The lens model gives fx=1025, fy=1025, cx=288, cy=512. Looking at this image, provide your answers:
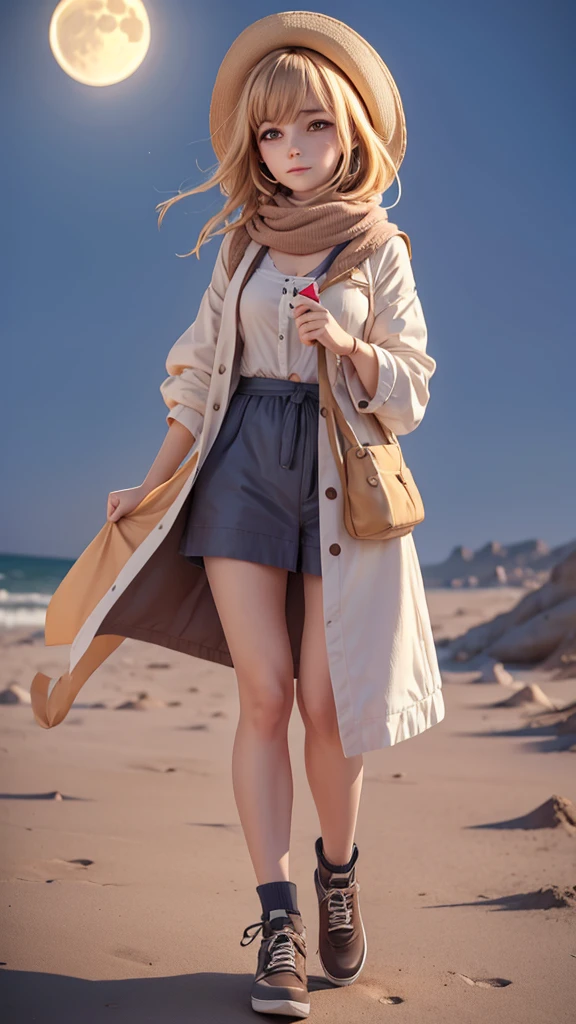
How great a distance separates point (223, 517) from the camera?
73.2 inches

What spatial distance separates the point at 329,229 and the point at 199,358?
37 centimetres

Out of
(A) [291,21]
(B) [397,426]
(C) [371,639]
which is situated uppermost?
(A) [291,21]

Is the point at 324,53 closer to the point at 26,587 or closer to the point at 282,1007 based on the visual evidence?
the point at 282,1007

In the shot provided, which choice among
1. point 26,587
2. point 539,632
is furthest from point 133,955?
point 26,587

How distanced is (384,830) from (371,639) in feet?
3.94

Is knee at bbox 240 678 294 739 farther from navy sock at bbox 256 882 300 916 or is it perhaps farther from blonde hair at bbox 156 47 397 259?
blonde hair at bbox 156 47 397 259

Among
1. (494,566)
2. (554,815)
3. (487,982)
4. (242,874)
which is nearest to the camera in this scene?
(487,982)

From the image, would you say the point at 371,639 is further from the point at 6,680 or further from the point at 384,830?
the point at 6,680

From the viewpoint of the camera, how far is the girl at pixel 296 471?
5.95 feet

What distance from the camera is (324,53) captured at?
6.32ft

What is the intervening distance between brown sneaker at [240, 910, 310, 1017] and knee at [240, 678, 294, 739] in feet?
1.02

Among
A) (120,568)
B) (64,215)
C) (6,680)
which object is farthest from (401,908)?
(64,215)

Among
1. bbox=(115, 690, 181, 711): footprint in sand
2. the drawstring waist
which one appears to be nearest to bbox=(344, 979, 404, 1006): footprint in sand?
the drawstring waist

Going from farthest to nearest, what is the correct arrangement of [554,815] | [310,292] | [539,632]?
[539,632] < [554,815] < [310,292]
